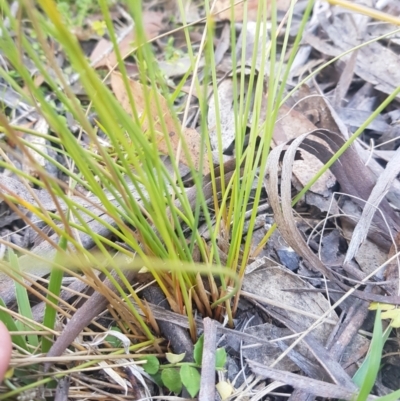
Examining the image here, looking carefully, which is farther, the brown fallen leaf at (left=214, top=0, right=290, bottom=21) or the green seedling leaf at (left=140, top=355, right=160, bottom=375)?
the brown fallen leaf at (left=214, top=0, right=290, bottom=21)

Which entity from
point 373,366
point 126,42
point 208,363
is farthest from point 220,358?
point 126,42

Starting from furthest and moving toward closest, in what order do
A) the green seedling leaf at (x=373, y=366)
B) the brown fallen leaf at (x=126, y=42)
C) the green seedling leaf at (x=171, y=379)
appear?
the brown fallen leaf at (x=126, y=42) < the green seedling leaf at (x=171, y=379) < the green seedling leaf at (x=373, y=366)

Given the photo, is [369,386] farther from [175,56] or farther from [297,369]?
[175,56]

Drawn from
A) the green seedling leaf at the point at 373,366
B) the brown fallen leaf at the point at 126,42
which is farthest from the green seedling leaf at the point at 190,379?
the brown fallen leaf at the point at 126,42

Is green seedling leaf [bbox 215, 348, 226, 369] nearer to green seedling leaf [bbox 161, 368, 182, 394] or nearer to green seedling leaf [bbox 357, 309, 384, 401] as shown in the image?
green seedling leaf [bbox 161, 368, 182, 394]

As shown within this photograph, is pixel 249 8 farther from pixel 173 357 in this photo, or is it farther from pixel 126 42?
pixel 173 357

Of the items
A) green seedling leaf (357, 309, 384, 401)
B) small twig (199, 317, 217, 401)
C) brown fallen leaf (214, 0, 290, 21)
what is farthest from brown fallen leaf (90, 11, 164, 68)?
green seedling leaf (357, 309, 384, 401)

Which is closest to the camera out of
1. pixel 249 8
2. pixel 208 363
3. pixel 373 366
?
pixel 373 366

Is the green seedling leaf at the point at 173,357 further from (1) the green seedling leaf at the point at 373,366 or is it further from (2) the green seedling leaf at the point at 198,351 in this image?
(1) the green seedling leaf at the point at 373,366
